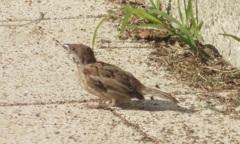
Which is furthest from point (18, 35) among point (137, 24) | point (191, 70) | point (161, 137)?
point (161, 137)

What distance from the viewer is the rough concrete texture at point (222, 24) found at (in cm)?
807

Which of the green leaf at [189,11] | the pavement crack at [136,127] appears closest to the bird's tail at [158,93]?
the pavement crack at [136,127]

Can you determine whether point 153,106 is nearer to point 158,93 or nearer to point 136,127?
point 158,93

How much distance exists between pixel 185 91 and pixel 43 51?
5.41ft

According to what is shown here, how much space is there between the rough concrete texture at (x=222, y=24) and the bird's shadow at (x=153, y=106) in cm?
99

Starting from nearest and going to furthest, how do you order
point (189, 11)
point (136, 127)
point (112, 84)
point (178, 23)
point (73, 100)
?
1. point (136, 127)
2. point (112, 84)
3. point (73, 100)
4. point (178, 23)
5. point (189, 11)

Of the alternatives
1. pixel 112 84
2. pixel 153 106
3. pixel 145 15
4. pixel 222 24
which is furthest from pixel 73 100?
pixel 222 24

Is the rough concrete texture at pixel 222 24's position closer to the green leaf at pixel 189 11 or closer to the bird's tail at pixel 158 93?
the green leaf at pixel 189 11

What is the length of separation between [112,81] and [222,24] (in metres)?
1.57

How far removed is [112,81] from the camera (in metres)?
7.30

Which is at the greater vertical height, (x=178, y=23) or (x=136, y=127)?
(x=178, y=23)

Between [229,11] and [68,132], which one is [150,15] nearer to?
[229,11]

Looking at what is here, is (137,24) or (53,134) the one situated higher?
(137,24)

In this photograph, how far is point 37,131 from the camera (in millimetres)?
6848
